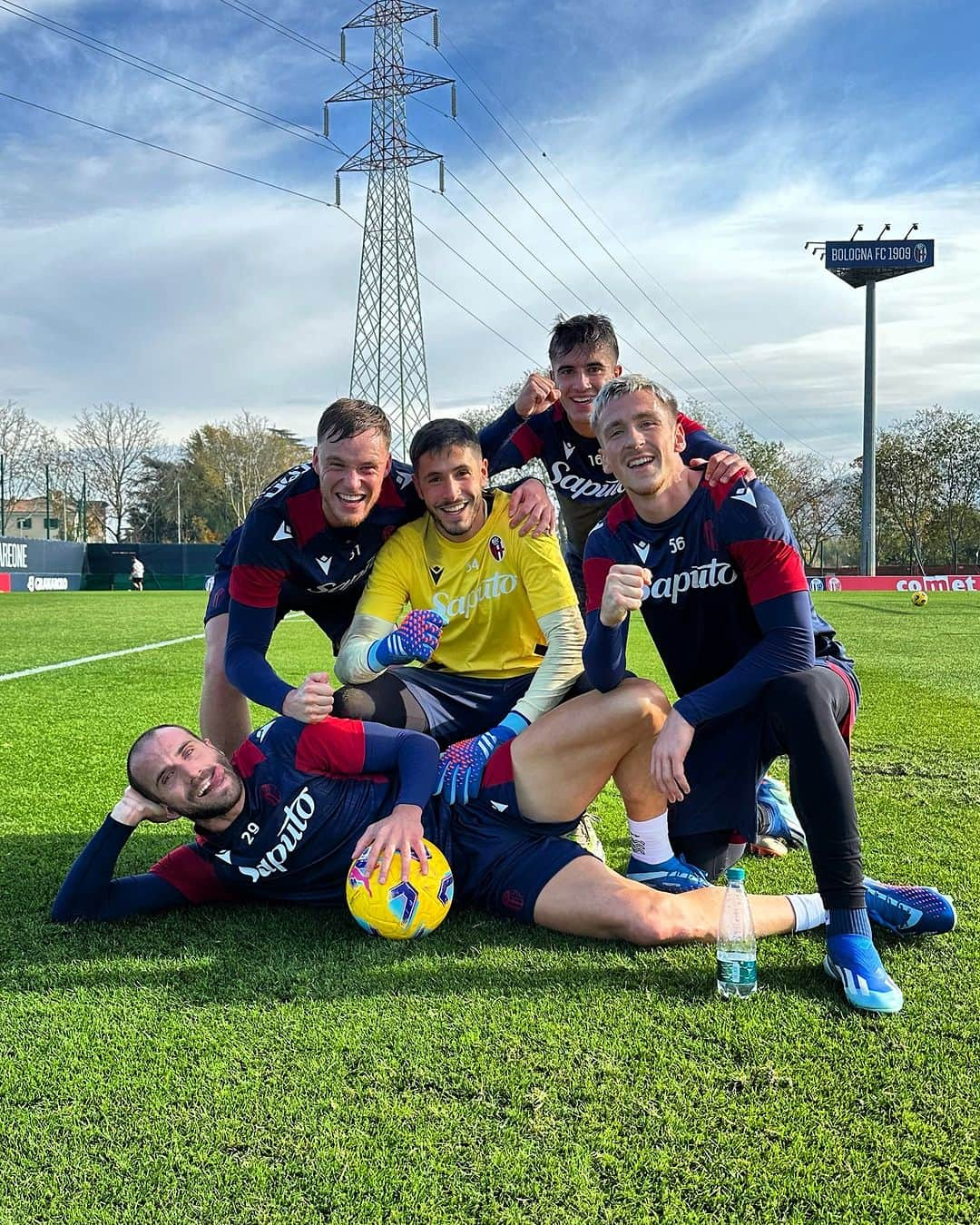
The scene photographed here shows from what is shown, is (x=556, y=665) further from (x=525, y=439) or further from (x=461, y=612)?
(x=525, y=439)

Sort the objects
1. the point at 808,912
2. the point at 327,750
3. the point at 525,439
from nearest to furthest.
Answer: the point at 808,912, the point at 327,750, the point at 525,439

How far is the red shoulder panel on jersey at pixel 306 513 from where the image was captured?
13.0 feet

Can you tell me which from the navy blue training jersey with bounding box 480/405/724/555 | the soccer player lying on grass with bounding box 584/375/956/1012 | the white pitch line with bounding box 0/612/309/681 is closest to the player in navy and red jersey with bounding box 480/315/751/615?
the navy blue training jersey with bounding box 480/405/724/555

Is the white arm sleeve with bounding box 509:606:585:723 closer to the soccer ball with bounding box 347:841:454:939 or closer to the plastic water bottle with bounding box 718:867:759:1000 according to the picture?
the soccer ball with bounding box 347:841:454:939

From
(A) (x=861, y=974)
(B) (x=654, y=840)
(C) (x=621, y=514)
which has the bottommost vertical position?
(A) (x=861, y=974)

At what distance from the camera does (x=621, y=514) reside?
3469mm

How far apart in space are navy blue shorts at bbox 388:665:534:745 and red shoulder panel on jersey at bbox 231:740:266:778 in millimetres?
806

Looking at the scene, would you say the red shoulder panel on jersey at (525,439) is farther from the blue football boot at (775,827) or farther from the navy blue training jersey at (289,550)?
the blue football boot at (775,827)

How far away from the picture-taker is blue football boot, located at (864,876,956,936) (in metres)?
3.09

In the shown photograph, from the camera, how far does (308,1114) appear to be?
7.11 ft

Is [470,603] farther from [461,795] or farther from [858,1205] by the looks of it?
[858,1205]

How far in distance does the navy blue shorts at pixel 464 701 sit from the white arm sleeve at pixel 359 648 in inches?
9.1

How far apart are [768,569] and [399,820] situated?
4.65ft

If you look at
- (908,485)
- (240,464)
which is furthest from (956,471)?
(240,464)
